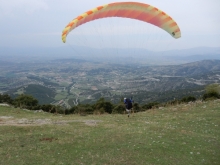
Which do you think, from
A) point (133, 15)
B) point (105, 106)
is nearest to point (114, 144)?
point (133, 15)

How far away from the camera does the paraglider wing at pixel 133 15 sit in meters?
18.1

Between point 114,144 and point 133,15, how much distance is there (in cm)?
1355

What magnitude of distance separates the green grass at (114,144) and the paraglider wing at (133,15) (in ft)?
25.8

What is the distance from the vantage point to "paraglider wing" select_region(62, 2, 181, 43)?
59.4ft

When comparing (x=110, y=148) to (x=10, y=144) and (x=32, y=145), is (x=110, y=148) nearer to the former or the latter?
(x=32, y=145)

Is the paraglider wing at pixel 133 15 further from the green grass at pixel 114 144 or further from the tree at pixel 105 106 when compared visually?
the tree at pixel 105 106

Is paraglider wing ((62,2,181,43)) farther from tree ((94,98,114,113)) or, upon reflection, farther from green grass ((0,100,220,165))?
tree ((94,98,114,113))

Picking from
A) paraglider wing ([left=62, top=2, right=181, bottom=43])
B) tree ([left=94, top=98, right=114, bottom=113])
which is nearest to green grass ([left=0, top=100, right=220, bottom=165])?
paraglider wing ([left=62, top=2, right=181, bottom=43])

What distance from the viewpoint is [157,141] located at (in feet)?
44.5

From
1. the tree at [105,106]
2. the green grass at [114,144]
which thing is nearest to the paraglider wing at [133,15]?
the green grass at [114,144]

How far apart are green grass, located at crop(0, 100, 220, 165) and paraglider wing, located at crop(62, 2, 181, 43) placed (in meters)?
7.86

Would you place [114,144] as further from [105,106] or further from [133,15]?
[105,106]

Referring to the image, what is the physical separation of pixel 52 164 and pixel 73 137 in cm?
410

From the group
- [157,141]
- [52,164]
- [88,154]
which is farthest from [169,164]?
[52,164]
